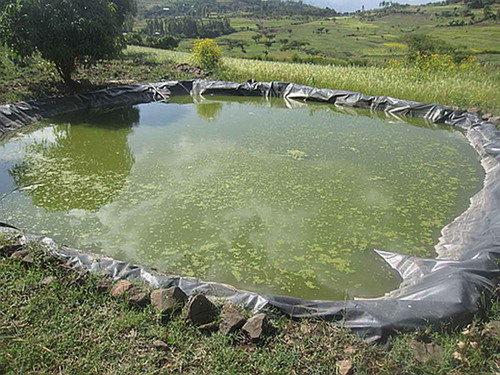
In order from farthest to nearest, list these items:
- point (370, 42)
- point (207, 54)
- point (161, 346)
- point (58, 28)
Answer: point (370, 42) → point (207, 54) → point (58, 28) → point (161, 346)

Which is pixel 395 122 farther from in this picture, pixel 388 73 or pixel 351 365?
pixel 351 365

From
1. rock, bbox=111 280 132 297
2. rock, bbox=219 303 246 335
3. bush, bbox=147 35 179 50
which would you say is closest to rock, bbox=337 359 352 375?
rock, bbox=219 303 246 335

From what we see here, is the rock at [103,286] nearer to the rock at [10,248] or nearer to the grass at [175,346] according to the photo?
the grass at [175,346]

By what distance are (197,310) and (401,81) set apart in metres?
6.79

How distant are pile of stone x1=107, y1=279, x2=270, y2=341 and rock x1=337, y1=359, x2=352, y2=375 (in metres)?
0.36

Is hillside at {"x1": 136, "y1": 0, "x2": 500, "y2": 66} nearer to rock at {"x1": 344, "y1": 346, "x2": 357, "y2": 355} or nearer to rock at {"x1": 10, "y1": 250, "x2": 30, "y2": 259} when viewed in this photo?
rock at {"x1": 344, "y1": 346, "x2": 357, "y2": 355}

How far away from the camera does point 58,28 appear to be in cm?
561

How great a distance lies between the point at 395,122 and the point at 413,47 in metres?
11.8

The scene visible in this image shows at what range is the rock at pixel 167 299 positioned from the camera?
1833 millimetres

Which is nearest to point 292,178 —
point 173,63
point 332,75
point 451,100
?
point 451,100

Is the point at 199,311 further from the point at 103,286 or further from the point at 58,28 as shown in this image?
the point at 58,28

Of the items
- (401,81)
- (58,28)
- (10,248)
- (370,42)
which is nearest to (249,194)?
(10,248)

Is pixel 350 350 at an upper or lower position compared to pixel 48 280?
lower

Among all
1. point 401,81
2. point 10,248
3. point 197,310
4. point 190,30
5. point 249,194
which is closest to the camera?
point 197,310
